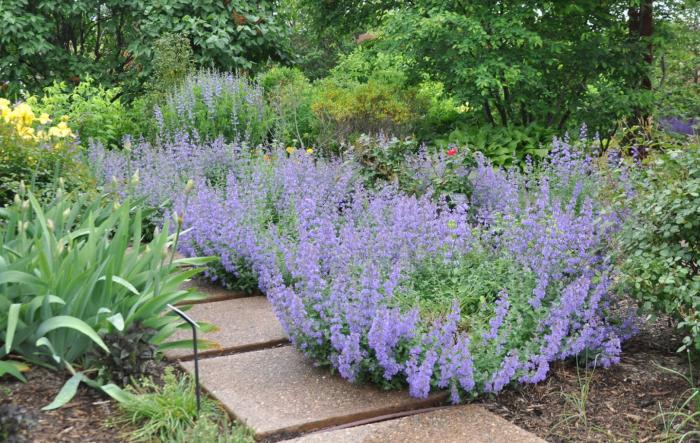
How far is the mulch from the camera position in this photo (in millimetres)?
2719

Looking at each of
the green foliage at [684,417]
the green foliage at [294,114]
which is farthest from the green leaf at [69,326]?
the green foliage at [294,114]

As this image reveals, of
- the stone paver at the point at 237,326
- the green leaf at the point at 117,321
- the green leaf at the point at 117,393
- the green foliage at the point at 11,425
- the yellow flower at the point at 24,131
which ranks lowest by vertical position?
the stone paver at the point at 237,326

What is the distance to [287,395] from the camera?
3016 millimetres

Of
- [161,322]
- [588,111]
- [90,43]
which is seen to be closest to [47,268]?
[161,322]

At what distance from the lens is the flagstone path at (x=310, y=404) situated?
2711mm

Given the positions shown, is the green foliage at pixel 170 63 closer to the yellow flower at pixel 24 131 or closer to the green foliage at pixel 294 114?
the green foliage at pixel 294 114

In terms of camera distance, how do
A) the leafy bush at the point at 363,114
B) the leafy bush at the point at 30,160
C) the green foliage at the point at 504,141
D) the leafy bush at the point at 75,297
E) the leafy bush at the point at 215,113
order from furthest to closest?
the leafy bush at the point at 363,114, the leafy bush at the point at 215,113, the green foliage at the point at 504,141, the leafy bush at the point at 30,160, the leafy bush at the point at 75,297

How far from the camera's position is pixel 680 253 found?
10.4 ft

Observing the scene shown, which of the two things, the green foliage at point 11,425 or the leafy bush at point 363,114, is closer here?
the green foliage at point 11,425

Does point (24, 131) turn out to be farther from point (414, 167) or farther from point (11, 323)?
point (11, 323)

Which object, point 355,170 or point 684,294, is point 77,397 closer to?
point 684,294

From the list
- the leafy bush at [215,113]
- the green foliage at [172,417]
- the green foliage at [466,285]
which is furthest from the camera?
the leafy bush at [215,113]

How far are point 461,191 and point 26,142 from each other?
2.99m

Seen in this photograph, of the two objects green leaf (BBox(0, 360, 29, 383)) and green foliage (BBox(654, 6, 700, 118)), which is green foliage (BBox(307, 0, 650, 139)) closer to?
green foliage (BBox(654, 6, 700, 118))
